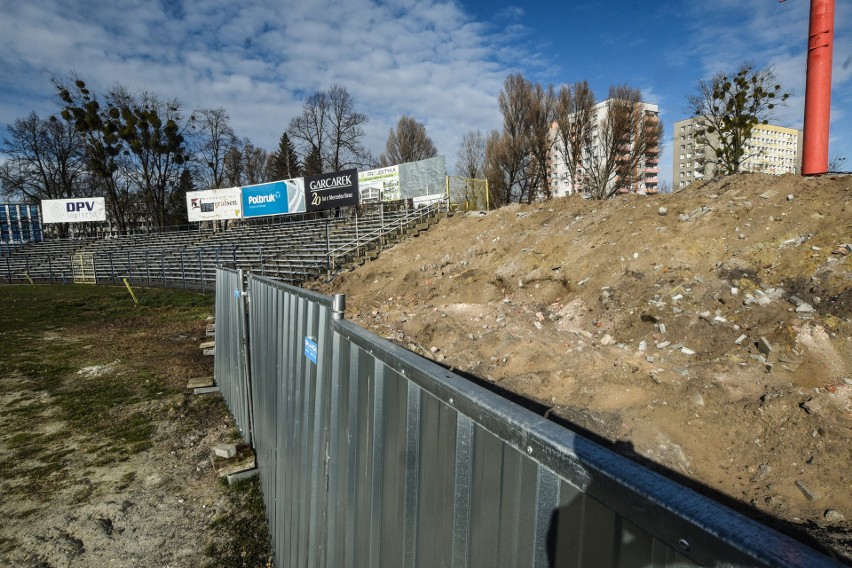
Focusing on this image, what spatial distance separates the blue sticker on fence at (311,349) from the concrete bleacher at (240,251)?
16.1 m

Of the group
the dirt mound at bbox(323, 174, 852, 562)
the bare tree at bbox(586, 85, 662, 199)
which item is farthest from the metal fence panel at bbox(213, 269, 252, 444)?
the bare tree at bbox(586, 85, 662, 199)

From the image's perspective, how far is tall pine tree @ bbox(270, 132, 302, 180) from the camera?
5488 cm

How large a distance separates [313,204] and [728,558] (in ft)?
77.7

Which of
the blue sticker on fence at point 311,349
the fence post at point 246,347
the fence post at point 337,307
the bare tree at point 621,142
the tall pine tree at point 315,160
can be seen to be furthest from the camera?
the tall pine tree at point 315,160

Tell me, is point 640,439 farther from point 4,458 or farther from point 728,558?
point 4,458

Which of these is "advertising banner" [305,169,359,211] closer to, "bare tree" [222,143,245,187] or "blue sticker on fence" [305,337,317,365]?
"blue sticker on fence" [305,337,317,365]

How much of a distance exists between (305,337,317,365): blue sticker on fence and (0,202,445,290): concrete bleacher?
16.1 metres

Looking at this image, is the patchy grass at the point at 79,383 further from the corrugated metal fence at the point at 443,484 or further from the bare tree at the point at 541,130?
the bare tree at the point at 541,130

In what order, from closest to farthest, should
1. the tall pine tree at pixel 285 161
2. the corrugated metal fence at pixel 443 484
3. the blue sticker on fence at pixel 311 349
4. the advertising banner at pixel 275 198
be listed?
the corrugated metal fence at pixel 443 484 < the blue sticker on fence at pixel 311 349 < the advertising banner at pixel 275 198 < the tall pine tree at pixel 285 161

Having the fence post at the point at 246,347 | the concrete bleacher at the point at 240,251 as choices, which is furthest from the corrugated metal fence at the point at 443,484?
the concrete bleacher at the point at 240,251

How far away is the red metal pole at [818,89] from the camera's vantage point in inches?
409

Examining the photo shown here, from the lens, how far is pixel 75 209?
38.8 m

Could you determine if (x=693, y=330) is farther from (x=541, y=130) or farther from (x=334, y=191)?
(x=541, y=130)

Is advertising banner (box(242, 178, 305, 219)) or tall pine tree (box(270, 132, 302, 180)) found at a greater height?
tall pine tree (box(270, 132, 302, 180))
